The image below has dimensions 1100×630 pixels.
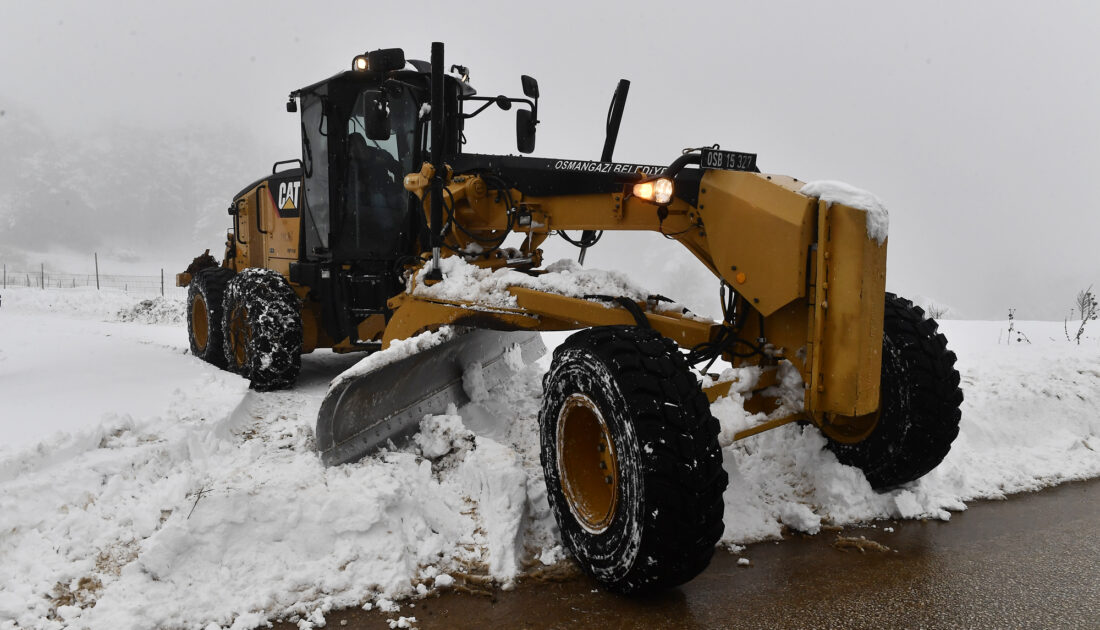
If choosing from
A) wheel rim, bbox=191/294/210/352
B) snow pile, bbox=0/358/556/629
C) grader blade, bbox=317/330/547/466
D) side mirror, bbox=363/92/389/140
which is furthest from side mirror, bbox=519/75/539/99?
wheel rim, bbox=191/294/210/352

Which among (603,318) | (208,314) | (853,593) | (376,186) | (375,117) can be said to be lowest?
(853,593)

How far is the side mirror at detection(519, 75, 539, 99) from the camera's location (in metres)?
5.44

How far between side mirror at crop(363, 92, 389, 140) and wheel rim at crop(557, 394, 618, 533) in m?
2.62

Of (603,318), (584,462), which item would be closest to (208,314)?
(603,318)

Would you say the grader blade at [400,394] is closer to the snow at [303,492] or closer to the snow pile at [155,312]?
the snow at [303,492]

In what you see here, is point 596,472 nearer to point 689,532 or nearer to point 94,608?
point 689,532

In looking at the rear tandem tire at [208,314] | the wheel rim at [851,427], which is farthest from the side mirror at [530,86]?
the rear tandem tire at [208,314]

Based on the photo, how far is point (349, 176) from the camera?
6.56 metres

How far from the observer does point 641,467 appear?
2.91 metres

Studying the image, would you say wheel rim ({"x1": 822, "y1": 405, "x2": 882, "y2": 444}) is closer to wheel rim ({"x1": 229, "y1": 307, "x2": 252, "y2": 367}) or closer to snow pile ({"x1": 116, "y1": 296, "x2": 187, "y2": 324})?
wheel rim ({"x1": 229, "y1": 307, "x2": 252, "y2": 367})

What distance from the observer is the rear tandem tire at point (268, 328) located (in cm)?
632

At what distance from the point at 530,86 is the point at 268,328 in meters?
3.01

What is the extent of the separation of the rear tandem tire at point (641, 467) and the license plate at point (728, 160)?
1.04 meters

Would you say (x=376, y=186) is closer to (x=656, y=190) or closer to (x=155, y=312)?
(x=656, y=190)
